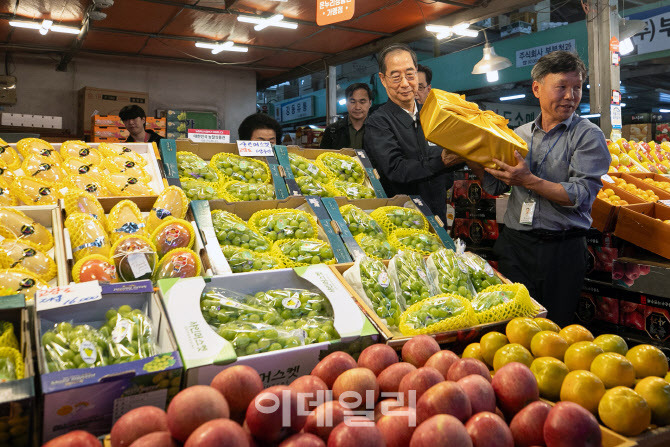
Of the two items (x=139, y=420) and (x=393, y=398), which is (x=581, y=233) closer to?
(x=393, y=398)

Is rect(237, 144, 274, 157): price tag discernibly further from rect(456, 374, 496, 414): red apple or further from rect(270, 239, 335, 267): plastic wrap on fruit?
rect(456, 374, 496, 414): red apple

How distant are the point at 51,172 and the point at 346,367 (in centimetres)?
199

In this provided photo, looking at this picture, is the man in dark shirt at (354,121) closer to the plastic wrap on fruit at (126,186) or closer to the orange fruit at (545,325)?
the plastic wrap on fruit at (126,186)

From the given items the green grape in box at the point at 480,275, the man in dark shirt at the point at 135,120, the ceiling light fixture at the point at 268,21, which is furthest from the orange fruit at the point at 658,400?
the ceiling light fixture at the point at 268,21

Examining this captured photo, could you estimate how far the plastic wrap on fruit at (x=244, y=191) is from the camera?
2669 mm

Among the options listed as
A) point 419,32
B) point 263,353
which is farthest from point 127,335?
point 419,32

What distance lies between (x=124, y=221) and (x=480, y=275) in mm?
1512

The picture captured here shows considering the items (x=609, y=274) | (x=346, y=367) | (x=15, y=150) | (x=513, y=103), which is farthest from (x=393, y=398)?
(x=513, y=103)

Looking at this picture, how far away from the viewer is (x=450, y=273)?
2.13 m

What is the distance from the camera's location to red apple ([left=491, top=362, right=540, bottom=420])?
116 centimetres

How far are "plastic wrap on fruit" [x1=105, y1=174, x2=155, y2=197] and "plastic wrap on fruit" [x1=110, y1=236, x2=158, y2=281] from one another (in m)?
0.60

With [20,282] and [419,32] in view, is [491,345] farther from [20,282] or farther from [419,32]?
[419,32]

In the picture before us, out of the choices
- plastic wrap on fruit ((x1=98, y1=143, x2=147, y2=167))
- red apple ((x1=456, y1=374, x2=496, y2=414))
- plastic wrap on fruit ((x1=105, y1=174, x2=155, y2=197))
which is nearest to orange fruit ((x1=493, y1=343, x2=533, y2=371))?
red apple ((x1=456, y1=374, x2=496, y2=414))

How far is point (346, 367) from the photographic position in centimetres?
124
